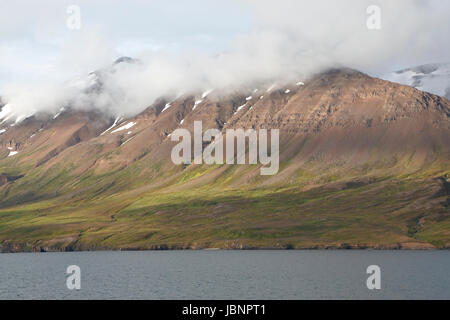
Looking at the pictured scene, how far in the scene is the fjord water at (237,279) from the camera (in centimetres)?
10619

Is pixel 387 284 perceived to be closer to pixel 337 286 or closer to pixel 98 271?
pixel 337 286

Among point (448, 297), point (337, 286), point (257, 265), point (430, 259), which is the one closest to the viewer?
point (448, 297)

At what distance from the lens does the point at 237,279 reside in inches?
5089

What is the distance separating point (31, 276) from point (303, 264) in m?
69.8

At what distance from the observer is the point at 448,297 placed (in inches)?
3903

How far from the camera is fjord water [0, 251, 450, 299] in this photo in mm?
106188

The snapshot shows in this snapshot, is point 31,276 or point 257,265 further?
point 257,265
